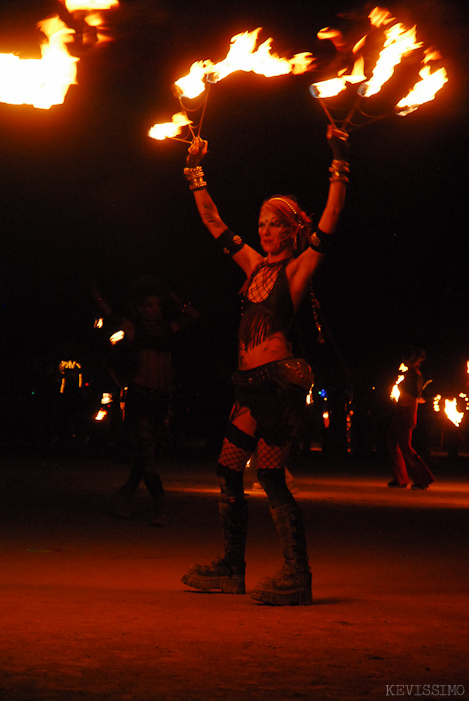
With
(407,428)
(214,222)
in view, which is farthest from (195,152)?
(407,428)

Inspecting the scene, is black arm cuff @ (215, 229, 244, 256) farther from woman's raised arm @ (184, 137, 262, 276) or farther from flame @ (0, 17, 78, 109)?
flame @ (0, 17, 78, 109)

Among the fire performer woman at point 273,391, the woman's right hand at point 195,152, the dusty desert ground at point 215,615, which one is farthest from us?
the woman's right hand at point 195,152

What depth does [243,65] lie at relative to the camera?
7.64 m

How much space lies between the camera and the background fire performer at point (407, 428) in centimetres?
1970

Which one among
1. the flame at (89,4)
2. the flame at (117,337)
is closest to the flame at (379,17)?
the flame at (89,4)

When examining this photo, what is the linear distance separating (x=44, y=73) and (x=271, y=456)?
280 centimetres

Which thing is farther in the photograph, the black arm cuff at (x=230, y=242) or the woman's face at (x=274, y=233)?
the black arm cuff at (x=230, y=242)

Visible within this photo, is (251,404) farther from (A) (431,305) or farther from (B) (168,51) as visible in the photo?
(A) (431,305)

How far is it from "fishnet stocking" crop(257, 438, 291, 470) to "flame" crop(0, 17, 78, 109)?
2.53m

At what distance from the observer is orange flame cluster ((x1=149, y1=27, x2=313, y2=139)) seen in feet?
24.9

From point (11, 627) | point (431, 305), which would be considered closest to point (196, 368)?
point (431, 305)

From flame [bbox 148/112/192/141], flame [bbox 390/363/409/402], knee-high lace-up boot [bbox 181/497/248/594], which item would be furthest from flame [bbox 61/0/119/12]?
flame [bbox 390/363/409/402]

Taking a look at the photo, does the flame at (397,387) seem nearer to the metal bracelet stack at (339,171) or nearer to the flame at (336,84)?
the flame at (336,84)

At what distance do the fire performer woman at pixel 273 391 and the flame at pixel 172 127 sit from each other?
2.93 feet
